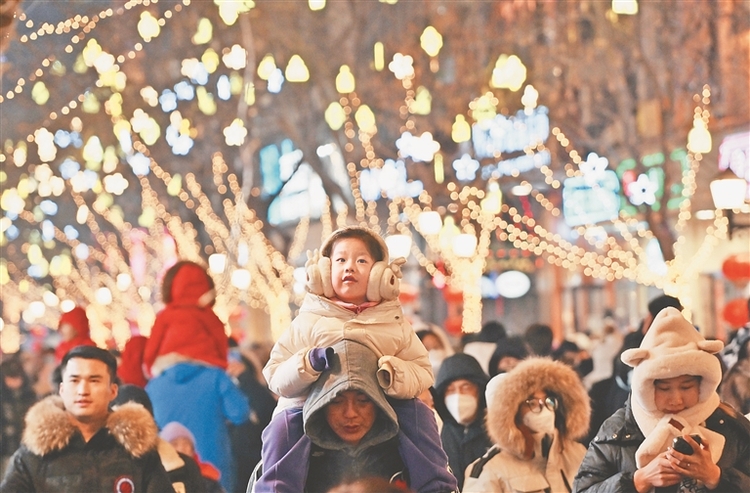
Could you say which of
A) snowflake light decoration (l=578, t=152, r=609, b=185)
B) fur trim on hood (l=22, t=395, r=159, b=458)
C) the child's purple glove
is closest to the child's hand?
the child's purple glove

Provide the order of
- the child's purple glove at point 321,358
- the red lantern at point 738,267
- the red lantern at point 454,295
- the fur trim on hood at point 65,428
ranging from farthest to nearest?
the red lantern at point 454,295 < the red lantern at point 738,267 < the fur trim on hood at point 65,428 < the child's purple glove at point 321,358

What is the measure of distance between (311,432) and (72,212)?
2411 inches

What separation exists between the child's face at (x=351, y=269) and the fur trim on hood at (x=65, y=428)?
82.7 inches

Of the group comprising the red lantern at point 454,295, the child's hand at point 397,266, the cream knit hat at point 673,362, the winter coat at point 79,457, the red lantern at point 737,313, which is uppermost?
the red lantern at point 454,295

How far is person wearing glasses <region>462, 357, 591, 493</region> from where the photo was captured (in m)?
6.81

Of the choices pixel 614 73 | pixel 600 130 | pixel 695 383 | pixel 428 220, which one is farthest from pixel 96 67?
pixel 695 383

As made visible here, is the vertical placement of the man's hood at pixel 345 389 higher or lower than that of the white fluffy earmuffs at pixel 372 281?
lower

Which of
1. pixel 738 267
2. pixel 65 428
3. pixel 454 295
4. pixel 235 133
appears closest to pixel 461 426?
pixel 65 428

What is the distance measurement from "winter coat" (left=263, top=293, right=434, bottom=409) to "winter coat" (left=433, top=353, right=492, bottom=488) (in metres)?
3.51

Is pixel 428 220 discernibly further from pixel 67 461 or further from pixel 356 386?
pixel 356 386

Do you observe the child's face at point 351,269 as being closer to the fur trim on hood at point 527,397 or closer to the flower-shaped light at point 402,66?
the fur trim on hood at point 527,397

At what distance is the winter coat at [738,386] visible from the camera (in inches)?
370

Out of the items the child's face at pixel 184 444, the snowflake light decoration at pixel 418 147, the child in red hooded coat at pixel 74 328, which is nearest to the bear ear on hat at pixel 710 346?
the child's face at pixel 184 444

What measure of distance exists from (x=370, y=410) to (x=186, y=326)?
551cm
